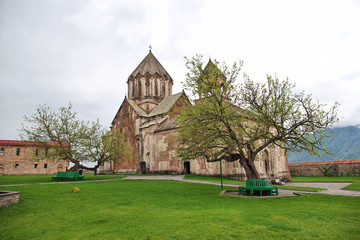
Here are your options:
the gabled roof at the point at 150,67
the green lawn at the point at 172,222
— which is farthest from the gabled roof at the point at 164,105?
the green lawn at the point at 172,222

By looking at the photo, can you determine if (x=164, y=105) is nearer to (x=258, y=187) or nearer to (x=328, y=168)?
(x=258, y=187)

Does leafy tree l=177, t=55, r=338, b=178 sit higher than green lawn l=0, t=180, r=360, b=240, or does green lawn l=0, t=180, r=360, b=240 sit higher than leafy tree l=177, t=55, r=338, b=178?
leafy tree l=177, t=55, r=338, b=178

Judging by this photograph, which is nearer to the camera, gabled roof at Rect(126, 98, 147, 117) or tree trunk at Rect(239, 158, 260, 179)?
tree trunk at Rect(239, 158, 260, 179)

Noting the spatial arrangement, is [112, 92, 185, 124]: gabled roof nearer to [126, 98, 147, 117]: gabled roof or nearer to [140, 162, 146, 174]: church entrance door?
[126, 98, 147, 117]: gabled roof

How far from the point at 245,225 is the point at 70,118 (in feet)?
71.0

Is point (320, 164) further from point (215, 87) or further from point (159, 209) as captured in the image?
point (159, 209)

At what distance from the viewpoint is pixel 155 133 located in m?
31.0

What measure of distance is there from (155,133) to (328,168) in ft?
88.6

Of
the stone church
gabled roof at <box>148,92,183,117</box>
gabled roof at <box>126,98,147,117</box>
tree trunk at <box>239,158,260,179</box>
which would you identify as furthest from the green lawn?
gabled roof at <box>126,98,147,117</box>

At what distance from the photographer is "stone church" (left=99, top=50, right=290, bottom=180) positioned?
27222 mm

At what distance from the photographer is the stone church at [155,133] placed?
89.3 feet

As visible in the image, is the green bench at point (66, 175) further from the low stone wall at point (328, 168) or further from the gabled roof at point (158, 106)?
the low stone wall at point (328, 168)

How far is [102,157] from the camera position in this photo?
23.8 meters

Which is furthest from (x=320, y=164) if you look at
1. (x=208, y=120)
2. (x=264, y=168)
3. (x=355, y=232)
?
(x=355, y=232)
